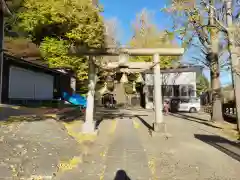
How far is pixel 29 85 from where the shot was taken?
21734mm

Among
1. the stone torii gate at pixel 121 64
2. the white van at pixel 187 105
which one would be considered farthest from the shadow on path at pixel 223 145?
the white van at pixel 187 105

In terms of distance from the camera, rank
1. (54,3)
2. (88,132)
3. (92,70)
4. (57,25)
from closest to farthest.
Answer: (88,132) < (92,70) < (54,3) < (57,25)

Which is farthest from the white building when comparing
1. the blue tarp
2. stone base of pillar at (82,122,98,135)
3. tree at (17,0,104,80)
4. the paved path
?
the paved path

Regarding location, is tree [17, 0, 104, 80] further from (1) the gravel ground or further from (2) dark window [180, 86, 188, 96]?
(1) the gravel ground

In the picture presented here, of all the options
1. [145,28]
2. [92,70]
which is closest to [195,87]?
[145,28]

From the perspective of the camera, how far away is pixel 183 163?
7020mm

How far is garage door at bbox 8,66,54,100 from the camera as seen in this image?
63.1 feet

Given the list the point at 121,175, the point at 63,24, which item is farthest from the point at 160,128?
the point at 63,24

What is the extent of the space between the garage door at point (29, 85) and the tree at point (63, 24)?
2.03 metres

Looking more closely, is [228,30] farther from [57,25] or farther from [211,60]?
[57,25]

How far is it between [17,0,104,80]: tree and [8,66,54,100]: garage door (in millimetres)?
2031

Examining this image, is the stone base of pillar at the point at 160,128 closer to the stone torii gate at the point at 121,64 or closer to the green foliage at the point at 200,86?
the stone torii gate at the point at 121,64

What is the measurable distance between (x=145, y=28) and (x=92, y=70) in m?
31.4

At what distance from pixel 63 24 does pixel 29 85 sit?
7944mm
